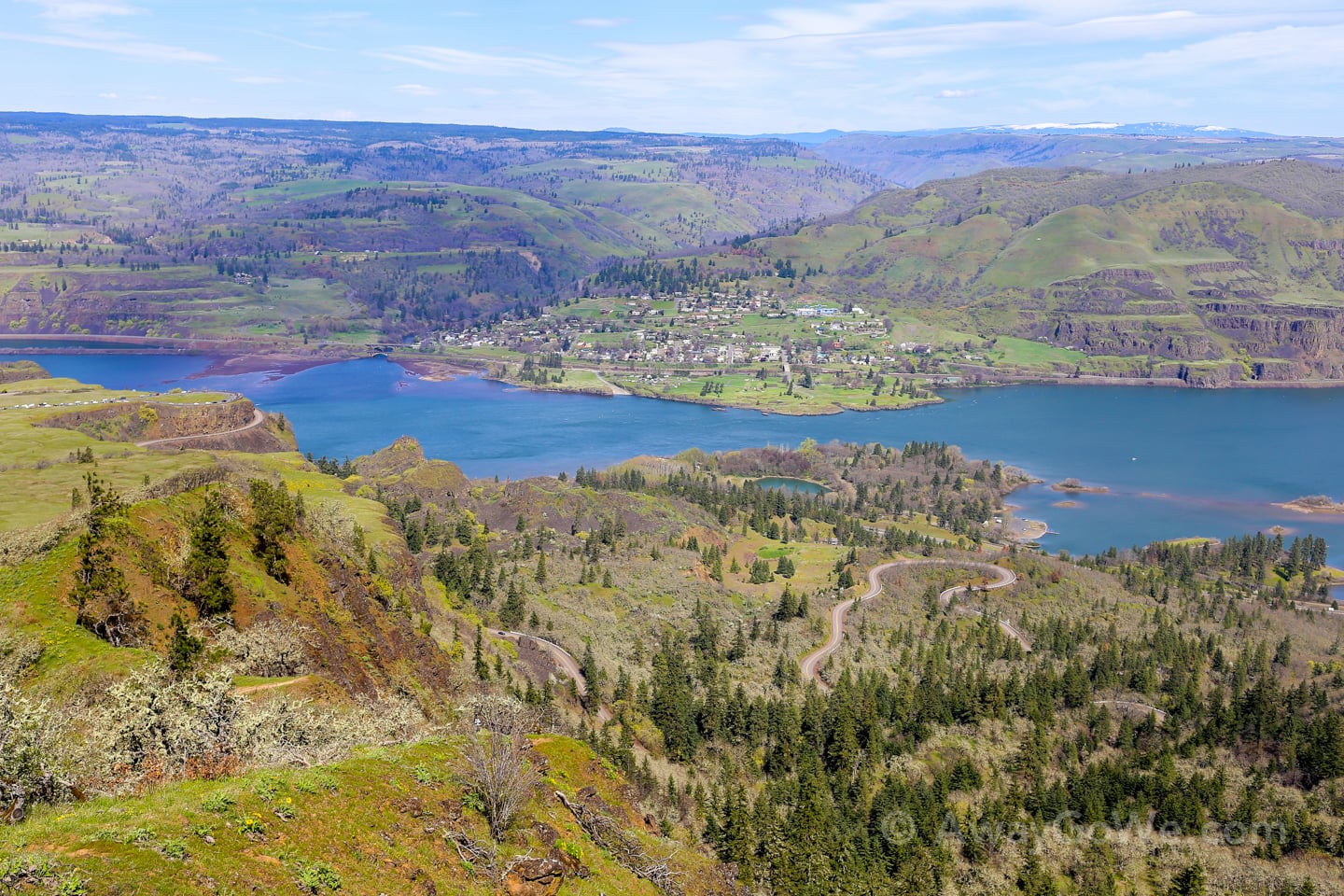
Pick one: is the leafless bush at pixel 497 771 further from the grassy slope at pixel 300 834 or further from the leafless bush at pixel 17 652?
the leafless bush at pixel 17 652

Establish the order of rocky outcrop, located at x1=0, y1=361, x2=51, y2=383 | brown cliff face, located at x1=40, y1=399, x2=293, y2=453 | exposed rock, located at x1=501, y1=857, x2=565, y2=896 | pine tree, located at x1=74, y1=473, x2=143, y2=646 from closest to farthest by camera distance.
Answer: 1. exposed rock, located at x1=501, y1=857, x2=565, y2=896
2. pine tree, located at x1=74, y1=473, x2=143, y2=646
3. brown cliff face, located at x1=40, y1=399, x2=293, y2=453
4. rocky outcrop, located at x1=0, y1=361, x2=51, y2=383

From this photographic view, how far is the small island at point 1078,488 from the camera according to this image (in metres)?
162

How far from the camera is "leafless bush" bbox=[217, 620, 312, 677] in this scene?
31750mm

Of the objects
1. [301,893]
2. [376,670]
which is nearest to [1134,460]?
[376,670]

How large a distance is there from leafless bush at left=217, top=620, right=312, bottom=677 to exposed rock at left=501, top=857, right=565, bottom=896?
12713 millimetres

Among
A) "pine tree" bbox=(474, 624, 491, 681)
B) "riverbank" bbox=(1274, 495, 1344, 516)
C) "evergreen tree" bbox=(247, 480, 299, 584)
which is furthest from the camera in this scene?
"riverbank" bbox=(1274, 495, 1344, 516)

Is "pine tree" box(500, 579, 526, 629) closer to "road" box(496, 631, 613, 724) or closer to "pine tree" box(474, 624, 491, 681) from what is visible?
"road" box(496, 631, 613, 724)

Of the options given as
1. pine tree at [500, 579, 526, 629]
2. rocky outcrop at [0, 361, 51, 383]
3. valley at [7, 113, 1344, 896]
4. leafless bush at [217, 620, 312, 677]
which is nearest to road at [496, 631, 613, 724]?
valley at [7, 113, 1344, 896]

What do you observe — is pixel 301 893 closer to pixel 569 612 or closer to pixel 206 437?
pixel 569 612

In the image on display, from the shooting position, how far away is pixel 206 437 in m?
126

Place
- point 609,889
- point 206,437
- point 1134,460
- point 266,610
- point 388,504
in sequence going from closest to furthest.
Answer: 1. point 609,889
2. point 266,610
3. point 388,504
4. point 206,437
5. point 1134,460

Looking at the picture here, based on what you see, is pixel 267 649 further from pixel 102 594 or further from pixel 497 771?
pixel 497 771

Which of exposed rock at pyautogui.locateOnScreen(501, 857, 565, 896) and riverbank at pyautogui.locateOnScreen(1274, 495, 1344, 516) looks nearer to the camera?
exposed rock at pyautogui.locateOnScreen(501, 857, 565, 896)

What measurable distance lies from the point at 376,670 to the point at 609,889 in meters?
18.1
